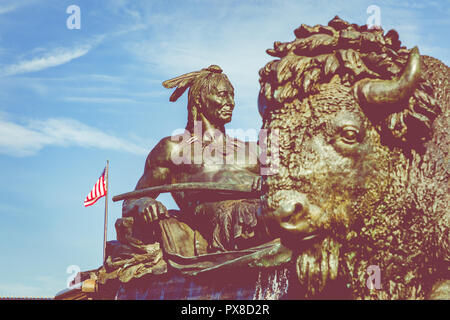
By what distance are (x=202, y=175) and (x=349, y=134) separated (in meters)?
3.94

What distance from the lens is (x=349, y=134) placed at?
3363mm

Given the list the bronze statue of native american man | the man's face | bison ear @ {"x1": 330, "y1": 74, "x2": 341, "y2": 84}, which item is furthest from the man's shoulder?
bison ear @ {"x1": 330, "y1": 74, "x2": 341, "y2": 84}

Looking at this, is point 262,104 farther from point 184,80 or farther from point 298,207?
point 184,80

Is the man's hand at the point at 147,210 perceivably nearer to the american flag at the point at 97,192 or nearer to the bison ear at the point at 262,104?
the bison ear at the point at 262,104

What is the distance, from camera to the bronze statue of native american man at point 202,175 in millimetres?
6703

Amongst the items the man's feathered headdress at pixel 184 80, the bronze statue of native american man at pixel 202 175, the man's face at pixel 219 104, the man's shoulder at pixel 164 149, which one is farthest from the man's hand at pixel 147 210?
the man's feathered headdress at pixel 184 80

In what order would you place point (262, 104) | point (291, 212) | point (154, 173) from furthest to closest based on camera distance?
point (154, 173), point (262, 104), point (291, 212)

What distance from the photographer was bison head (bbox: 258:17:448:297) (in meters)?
3.31

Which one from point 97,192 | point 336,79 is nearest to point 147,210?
point 336,79

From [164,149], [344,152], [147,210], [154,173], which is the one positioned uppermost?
[164,149]

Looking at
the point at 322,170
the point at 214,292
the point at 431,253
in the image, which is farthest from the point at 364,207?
the point at 214,292

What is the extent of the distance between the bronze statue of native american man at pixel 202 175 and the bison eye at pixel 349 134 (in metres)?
3.05

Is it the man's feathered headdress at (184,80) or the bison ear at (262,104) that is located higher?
the man's feathered headdress at (184,80)

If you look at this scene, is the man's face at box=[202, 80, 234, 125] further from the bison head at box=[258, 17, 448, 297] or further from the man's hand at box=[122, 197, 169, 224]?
the bison head at box=[258, 17, 448, 297]
